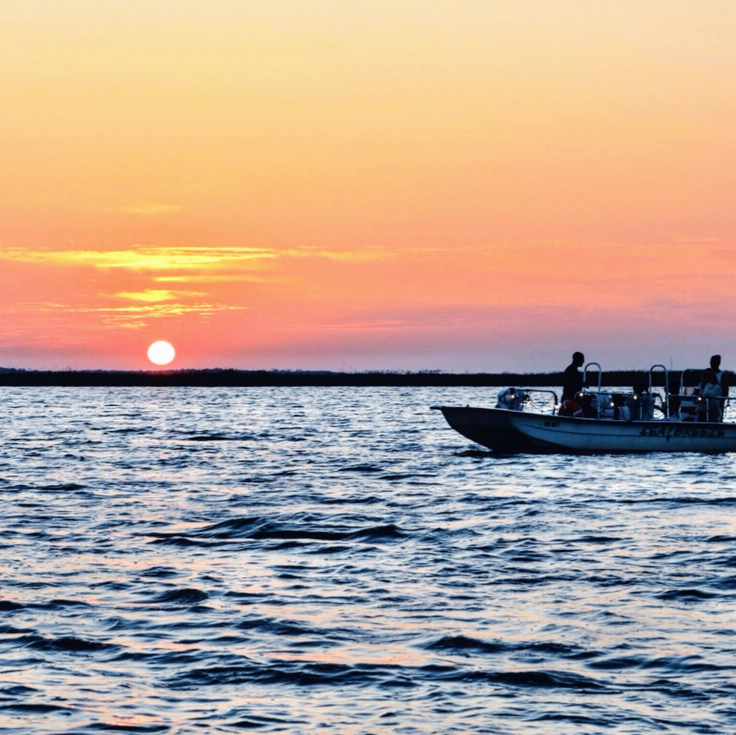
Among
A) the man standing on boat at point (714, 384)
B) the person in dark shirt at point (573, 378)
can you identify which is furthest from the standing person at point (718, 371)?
the person in dark shirt at point (573, 378)

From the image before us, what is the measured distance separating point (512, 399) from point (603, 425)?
9.36 feet

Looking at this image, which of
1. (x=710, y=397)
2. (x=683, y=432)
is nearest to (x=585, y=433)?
(x=683, y=432)

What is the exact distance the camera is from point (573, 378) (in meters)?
30.7

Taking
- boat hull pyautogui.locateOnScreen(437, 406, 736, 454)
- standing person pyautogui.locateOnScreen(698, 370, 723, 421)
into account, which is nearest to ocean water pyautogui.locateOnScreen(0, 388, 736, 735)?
boat hull pyautogui.locateOnScreen(437, 406, 736, 454)

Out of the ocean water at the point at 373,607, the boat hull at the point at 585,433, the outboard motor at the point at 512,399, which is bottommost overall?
the ocean water at the point at 373,607

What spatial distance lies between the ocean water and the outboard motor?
207 inches

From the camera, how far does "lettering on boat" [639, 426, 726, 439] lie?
101 feet

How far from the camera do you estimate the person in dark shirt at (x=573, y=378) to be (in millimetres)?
30094

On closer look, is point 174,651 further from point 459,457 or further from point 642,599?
point 459,457

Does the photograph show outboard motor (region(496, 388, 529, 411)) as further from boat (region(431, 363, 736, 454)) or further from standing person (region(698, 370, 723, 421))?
standing person (region(698, 370, 723, 421))

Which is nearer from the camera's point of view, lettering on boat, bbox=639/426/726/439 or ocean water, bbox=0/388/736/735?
ocean water, bbox=0/388/736/735

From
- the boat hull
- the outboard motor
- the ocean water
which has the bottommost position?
the ocean water

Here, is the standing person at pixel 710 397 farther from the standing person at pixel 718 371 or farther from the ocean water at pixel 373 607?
the ocean water at pixel 373 607

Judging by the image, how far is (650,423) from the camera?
30.7 meters
